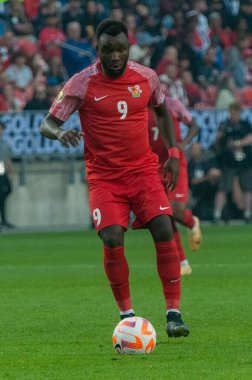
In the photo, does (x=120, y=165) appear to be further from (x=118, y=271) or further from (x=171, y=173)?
(x=118, y=271)

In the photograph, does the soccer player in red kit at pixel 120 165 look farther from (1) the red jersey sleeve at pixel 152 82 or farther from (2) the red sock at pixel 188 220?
(2) the red sock at pixel 188 220

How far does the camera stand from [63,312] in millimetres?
11859

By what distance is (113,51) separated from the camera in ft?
31.4

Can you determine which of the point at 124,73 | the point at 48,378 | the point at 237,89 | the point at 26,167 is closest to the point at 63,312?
the point at 124,73

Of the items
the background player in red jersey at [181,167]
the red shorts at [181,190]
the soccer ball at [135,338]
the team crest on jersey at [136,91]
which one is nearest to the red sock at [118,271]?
the soccer ball at [135,338]

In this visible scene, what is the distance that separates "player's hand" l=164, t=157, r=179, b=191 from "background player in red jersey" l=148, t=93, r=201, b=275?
4001 millimetres

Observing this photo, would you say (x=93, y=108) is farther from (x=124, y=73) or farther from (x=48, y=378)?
(x=48, y=378)

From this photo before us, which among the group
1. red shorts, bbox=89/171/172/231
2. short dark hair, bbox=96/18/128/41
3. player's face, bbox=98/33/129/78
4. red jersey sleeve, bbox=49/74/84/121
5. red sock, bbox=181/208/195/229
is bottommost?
red sock, bbox=181/208/195/229

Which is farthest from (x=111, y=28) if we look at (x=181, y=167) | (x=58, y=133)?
(x=181, y=167)

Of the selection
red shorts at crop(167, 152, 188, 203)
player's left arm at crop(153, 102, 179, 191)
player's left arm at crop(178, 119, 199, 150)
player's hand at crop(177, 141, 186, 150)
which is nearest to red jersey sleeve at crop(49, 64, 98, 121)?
player's left arm at crop(153, 102, 179, 191)

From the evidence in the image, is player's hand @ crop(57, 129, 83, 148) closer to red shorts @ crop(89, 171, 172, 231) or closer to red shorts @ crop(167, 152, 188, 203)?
red shorts @ crop(89, 171, 172, 231)

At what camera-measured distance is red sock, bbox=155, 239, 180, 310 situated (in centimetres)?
977

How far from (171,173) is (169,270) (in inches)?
34.0

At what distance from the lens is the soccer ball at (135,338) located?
8.87m
